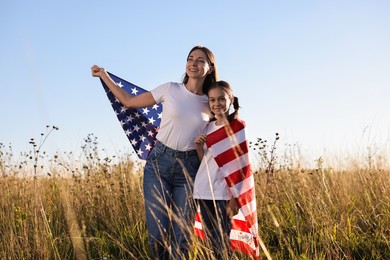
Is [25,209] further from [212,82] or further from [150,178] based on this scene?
[212,82]

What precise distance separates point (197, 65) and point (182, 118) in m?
0.46

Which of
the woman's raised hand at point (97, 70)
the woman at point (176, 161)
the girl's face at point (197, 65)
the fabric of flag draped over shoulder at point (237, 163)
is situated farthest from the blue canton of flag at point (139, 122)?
the fabric of flag draped over shoulder at point (237, 163)

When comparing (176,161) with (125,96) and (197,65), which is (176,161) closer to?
(197,65)

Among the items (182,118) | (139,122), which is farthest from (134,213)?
(182,118)

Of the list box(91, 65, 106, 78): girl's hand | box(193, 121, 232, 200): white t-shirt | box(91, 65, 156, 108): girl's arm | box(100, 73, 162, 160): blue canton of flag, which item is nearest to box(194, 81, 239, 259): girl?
box(193, 121, 232, 200): white t-shirt

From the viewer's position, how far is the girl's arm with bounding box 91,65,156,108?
3594mm

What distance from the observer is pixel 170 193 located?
330cm

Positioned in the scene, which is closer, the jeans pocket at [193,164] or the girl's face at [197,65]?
the jeans pocket at [193,164]

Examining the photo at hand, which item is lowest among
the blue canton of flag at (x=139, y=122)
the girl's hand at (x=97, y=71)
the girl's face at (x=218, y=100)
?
the girl's face at (x=218, y=100)

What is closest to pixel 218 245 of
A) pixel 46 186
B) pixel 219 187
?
pixel 219 187

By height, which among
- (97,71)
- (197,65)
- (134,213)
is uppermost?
(97,71)

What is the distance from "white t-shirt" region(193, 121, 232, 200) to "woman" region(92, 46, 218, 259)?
58 mm

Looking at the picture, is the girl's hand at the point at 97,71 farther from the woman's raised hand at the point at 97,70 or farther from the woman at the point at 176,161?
the woman at the point at 176,161

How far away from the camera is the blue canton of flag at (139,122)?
433 cm
